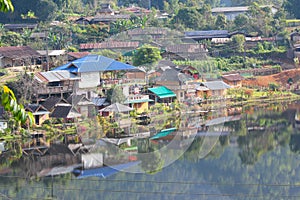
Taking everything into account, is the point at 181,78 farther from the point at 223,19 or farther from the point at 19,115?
the point at 19,115

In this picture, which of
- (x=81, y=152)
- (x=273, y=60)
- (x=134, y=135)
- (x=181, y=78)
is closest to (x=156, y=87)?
(x=181, y=78)

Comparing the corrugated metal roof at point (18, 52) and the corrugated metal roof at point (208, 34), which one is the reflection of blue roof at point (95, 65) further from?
the corrugated metal roof at point (208, 34)

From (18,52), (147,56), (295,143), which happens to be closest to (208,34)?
(147,56)

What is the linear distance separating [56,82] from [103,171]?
13.8 feet

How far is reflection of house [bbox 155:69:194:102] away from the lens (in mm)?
11438

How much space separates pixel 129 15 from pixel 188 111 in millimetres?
8513

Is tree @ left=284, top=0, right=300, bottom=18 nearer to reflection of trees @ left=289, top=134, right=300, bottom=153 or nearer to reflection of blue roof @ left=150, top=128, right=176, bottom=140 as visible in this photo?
reflection of trees @ left=289, top=134, right=300, bottom=153

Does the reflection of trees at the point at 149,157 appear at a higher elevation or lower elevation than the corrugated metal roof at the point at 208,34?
lower

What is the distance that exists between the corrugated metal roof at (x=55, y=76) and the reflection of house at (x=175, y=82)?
1591mm

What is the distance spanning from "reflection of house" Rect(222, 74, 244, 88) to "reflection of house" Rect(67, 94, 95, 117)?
4125 mm

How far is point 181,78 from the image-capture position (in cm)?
1161

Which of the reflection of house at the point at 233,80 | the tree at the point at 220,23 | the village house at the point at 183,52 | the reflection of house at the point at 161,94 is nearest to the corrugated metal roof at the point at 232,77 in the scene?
the reflection of house at the point at 233,80

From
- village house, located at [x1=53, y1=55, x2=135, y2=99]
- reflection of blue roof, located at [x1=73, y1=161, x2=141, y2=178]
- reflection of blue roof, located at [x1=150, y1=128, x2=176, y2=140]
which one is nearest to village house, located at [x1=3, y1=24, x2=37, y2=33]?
village house, located at [x1=53, y1=55, x2=135, y2=99]

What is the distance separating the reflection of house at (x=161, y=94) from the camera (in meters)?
11.2
